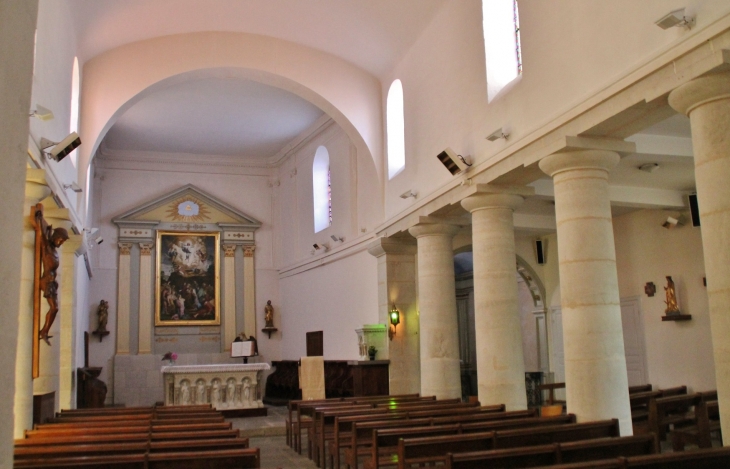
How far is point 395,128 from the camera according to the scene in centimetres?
1473

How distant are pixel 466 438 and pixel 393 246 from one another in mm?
8563

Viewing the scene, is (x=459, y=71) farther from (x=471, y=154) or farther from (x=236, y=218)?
(x=236, y=218)

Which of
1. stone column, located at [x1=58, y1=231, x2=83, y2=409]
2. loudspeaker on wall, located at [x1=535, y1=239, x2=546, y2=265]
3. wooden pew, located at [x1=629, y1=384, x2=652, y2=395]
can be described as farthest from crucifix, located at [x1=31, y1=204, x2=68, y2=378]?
loudspeaker on wall, located at [x1=535, y1=239, x2=546, y2=265]

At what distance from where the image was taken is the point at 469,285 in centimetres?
1945

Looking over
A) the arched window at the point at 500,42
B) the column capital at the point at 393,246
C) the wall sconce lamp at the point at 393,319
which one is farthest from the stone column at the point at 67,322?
the arched window at the point at 500,42

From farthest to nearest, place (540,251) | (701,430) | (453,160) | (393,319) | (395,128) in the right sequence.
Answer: (540,251)
(395,128)
(393,319)
(453,160)
(701,430)

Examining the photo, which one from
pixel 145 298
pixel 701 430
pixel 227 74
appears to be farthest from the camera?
pixel 145 298

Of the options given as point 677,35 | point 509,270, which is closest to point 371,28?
point 509,270

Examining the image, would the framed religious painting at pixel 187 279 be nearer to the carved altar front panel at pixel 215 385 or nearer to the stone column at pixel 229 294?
the stone column at pixel 229 294

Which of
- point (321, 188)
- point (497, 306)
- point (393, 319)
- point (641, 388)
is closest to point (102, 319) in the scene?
point (321, 188)

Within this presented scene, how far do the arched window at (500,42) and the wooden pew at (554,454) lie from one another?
5926mm

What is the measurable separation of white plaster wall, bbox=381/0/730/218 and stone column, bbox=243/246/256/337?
925 cm

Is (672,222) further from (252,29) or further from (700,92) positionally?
(252,29)

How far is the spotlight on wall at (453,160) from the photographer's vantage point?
35.3ft
